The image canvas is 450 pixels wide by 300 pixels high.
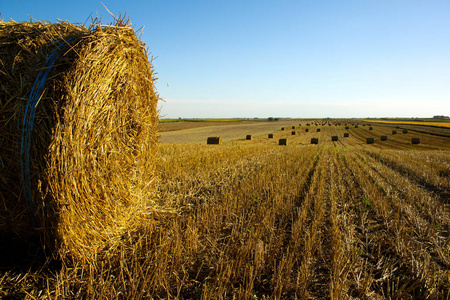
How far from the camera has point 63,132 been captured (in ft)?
8.57

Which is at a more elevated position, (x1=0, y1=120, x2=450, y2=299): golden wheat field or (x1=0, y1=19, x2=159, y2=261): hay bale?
(x1=0, y1=19, x2=159, y2=261): hay bale

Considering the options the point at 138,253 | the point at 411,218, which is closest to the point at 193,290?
the point at 138,253

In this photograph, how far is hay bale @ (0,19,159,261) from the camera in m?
2.62

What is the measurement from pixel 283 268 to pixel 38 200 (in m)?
2.85

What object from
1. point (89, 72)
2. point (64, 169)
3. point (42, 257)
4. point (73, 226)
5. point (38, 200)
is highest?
point (89, 72)

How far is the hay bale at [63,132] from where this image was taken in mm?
2619

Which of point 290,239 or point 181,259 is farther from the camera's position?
point 290,239

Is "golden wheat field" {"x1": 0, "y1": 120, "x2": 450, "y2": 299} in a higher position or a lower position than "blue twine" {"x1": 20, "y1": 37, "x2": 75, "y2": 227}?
Answer: lower

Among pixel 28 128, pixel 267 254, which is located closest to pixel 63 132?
pixel 28 128

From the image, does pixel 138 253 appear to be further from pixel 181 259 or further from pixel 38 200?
pixel 38 200

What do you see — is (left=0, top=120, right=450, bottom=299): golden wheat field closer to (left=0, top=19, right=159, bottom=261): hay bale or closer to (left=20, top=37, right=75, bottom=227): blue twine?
(left=0, top=19, right=159, bottom=261): hay bale

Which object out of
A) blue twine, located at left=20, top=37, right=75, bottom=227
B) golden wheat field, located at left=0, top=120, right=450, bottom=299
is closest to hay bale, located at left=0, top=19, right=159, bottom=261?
blue twine, located at left=20, top=37, right=75, bottom=227

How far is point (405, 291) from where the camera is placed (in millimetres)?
2580

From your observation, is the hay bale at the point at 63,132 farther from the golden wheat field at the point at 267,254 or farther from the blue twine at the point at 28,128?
the golden wheat field at the point at 267,254
